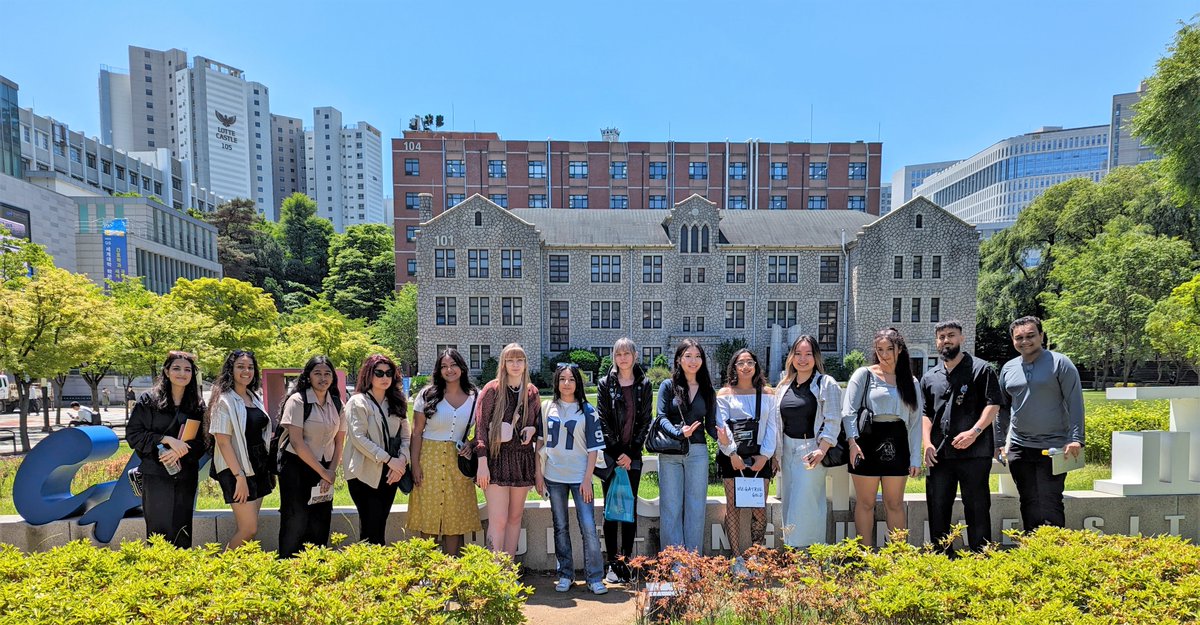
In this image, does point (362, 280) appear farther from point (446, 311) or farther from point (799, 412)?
point (799, 412)

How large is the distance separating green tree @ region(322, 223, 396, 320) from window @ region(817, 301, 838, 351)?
3335 centimetres

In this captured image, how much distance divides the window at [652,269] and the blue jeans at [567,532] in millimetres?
29447

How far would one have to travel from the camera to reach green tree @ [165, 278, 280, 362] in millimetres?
22797

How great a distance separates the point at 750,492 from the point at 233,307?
2707cm

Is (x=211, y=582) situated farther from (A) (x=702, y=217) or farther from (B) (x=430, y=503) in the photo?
(A) (x=702, y=217)

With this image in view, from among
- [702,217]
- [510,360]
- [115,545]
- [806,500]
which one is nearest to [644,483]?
[806,500]

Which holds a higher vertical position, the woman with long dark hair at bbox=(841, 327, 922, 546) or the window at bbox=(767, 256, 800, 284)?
the window at bbox=(767, 256, 800, 284)

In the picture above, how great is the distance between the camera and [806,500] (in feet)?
14.6

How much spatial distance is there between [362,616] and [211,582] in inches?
40.5

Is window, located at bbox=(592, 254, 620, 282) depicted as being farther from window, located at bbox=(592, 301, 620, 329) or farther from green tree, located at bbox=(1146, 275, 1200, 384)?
green tree, located at bbox=(1146, 275, 1200, 384)

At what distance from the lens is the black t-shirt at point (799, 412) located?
445 cm

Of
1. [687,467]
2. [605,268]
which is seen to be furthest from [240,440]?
[605,268]

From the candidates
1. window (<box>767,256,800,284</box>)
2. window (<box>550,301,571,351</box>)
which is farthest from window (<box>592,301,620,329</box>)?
window (<box>767,256,800,284</box>)

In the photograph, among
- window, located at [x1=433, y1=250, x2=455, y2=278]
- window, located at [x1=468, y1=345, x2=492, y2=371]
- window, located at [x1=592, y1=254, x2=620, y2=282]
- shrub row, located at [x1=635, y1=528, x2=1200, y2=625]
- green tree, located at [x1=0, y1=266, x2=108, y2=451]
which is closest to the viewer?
shrub row, located at [x1=635, y1=528, x2=1200, y2=625]
